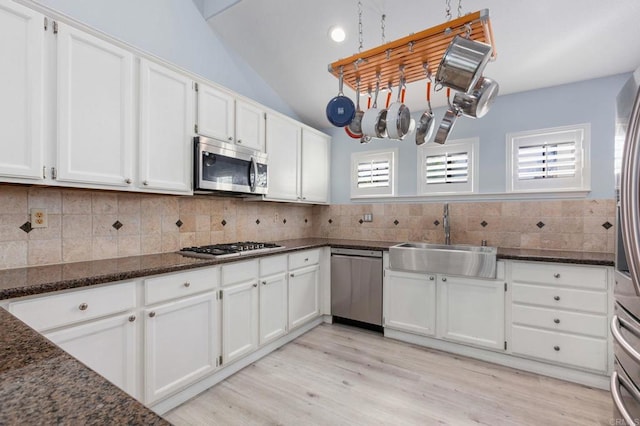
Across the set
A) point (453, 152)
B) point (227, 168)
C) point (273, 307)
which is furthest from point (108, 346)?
point (453, 152)

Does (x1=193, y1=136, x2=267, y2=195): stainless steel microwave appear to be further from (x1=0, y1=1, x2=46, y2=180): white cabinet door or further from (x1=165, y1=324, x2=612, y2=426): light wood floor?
(x1=165, y1=324, x2=612, y2=426): light wood floor

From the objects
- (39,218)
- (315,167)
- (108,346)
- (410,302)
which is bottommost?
(410,302)

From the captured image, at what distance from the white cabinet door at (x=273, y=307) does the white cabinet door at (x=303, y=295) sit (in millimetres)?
103

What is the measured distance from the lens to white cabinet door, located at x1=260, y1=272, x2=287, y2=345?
2.60 meters

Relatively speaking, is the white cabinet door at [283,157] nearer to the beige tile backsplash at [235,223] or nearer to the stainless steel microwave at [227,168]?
the stainless steel microwave at [227,168]

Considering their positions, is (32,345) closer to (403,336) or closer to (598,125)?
(403,336)

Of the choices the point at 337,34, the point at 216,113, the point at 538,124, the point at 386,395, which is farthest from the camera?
the point at 538,124

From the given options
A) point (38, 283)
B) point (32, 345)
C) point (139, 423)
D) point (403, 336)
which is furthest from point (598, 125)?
point (38, 283)

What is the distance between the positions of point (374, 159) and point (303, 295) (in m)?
1.84

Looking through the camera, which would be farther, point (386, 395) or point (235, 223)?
point (235, 223)

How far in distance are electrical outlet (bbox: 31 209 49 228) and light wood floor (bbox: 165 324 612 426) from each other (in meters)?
1.37

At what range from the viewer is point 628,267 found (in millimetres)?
903

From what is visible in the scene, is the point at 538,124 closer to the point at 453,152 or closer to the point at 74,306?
the point at 453,152

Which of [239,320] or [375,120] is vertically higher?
[375,120]
